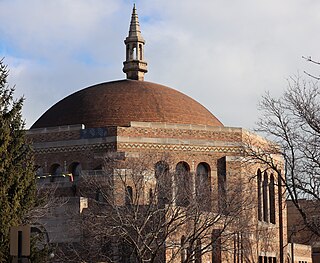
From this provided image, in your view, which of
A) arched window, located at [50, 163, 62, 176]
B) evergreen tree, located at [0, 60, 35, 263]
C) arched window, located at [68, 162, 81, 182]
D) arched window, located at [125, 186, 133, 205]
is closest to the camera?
evergreen tree, located at [0, 60, 35, 263]

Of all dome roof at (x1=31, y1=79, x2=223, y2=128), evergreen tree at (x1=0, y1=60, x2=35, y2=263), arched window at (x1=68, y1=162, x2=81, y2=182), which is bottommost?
evergreen tree at (x1=0, y1=60, x2=35, y2=263)

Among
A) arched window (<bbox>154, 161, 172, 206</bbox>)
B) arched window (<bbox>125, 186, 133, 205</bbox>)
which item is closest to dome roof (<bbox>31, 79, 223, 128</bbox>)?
arched window (<bbox>125, 186, 133, 205</bbox>)

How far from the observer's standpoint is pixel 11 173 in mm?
24781

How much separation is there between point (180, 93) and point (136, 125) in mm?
10271

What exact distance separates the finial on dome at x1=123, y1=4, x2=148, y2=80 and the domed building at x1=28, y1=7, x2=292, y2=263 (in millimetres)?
83

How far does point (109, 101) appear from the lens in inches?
2346

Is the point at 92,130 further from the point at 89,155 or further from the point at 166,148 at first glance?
the point at 166,148

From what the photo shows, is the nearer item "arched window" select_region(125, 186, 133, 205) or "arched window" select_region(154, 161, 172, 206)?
"arched window" select_region(125, 186, 133, 205)

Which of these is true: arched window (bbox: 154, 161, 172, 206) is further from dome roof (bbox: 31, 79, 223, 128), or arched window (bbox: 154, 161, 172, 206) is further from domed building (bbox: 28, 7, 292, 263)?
dome roof (bbox: 31, 79, 223, 128)

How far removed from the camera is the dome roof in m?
58.2

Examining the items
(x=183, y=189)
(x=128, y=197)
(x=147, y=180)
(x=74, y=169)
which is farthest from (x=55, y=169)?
(x=128, y=197)

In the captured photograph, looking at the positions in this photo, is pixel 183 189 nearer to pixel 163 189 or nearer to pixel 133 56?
pixel 163 189

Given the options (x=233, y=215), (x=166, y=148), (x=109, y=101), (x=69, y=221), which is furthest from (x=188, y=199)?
(x=109, y=101)

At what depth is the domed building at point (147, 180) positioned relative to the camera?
38656 millimetres
